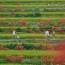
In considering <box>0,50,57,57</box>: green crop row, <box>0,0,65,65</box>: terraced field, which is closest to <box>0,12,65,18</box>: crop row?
<box>0,0,65,65</box>: terraced field

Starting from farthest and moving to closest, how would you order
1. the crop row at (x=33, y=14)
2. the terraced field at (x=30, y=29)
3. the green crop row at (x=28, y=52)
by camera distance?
the crop row at (x=33, y=14), the green crop row at (x=28, y=52), the terraced field at (x=30, y=29)

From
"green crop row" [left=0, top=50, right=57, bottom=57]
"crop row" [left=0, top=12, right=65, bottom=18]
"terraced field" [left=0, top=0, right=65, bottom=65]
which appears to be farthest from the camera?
"crop row" [left=0, top=12, right=65, bottom=18]

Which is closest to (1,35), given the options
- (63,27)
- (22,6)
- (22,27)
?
(22,27)

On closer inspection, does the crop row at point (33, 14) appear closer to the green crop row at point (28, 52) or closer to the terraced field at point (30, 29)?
the terraced field at point (30, 29)

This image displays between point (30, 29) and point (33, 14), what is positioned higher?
point (33, 14)

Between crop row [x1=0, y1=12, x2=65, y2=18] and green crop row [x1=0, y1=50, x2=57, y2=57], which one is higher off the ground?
crop row [x1=0, y1=12, x2=65, y2=18]

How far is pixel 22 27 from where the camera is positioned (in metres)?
55.4

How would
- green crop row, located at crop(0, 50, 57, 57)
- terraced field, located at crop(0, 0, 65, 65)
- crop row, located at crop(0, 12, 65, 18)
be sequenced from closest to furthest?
1. terraced field, located at crop(0, 0, 65, 65)
2. green crop row, located at crop(0, 50, 57, 57)
3. crop row, located at crop(0, 12, 65, 18)

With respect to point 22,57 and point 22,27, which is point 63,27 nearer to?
point 22,27

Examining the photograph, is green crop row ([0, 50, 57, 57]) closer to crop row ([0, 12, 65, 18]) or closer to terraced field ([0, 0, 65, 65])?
terraced field ([0, 0, 65, 65])

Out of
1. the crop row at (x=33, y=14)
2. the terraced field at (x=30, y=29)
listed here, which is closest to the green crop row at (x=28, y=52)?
the terraced field at (x=30, y=29)

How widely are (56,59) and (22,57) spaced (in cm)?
399

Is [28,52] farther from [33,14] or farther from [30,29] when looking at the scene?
[33,14]

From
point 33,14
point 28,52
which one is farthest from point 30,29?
point 28,52
